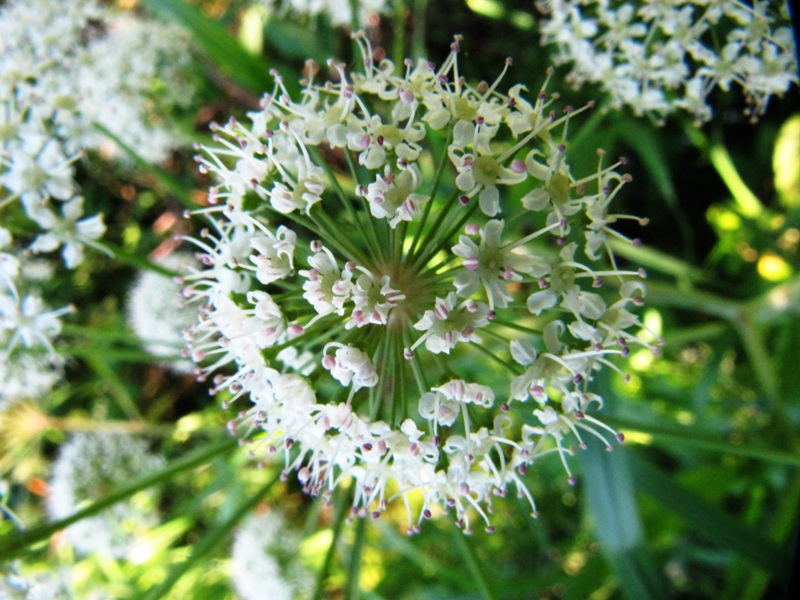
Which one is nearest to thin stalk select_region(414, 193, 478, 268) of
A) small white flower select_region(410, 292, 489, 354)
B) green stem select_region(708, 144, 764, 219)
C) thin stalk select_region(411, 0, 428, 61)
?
small white flower select_region(410, 292, 489, 354)

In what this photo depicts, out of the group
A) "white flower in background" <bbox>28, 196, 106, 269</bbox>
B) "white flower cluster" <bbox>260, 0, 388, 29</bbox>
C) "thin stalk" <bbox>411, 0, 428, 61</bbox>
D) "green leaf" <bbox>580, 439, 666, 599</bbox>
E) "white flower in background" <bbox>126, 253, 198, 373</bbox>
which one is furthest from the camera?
"white flower in background" <bbox>126, 253, 198, 373</bbox>

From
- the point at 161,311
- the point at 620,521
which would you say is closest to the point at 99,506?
the point at 161,311

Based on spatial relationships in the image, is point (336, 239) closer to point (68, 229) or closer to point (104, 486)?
point (68, 229)

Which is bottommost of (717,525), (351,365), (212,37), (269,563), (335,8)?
(269,563)

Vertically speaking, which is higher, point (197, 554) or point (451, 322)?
point (451, 322)

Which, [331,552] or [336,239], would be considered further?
[331,552]

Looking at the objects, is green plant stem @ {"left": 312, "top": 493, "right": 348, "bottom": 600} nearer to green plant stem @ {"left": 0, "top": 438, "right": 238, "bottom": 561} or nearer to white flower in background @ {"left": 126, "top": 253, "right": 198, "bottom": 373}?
green plant stem @ {"left": 0, "top": 438, "right": 238, "bottom": 561}
